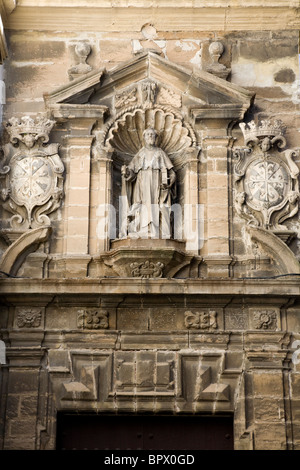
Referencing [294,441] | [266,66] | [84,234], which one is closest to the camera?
[294,441]

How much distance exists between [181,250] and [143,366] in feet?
4.24

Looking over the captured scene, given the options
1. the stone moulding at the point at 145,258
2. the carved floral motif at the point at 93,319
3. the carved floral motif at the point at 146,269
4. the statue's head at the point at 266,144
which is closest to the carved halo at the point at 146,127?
the statue's head at the point at 266,144

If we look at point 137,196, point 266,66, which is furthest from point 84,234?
point 266,66

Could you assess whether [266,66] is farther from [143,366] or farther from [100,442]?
[100,442]

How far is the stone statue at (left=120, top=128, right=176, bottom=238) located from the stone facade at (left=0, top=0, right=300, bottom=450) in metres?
0.16

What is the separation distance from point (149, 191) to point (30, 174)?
131 cm

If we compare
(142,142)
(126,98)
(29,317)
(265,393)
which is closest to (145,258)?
(29,317)

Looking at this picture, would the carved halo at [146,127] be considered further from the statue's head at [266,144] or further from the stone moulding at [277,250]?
the stone moulding at [277,250]

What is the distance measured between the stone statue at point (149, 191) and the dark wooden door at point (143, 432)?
6.28 ft

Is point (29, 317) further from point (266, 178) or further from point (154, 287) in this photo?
point (266, 178)

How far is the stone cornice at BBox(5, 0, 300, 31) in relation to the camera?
11.8 m

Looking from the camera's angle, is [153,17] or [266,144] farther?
[153,17]

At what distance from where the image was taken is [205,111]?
1142cm

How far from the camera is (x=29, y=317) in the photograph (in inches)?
420
